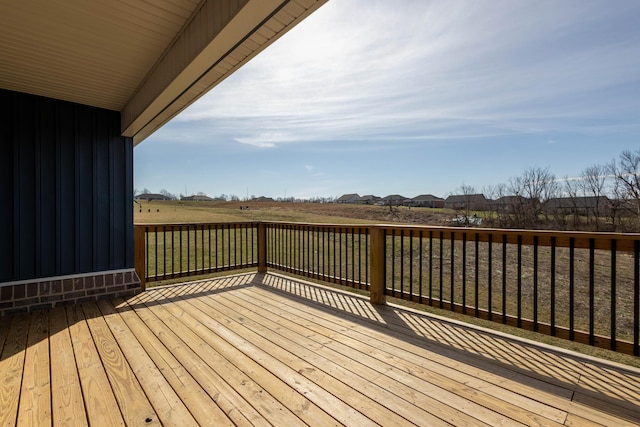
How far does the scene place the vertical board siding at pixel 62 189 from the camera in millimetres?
3148

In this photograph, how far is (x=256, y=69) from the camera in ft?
13.2

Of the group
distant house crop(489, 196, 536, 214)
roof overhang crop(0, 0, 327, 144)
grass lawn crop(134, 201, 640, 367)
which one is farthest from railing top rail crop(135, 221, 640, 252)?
distant house crop(489, 196, 536, 214)

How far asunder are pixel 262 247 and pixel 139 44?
3439 millimetres

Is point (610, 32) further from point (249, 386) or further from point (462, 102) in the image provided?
point (249, 386)

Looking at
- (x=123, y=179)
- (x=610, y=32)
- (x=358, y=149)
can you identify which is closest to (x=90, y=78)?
(x=123, y=179)

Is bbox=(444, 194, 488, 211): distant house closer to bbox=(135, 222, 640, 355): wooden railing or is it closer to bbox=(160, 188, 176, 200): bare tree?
bbox=(135, 222, 640, 355): wooden railing

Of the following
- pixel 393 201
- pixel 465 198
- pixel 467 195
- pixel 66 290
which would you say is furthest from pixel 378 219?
pixel 66 290

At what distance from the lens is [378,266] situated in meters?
3.43

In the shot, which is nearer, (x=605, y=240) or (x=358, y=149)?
(x=605, y=240)

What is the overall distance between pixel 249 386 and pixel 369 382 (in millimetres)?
756

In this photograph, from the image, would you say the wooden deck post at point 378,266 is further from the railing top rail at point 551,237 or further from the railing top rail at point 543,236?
the railing top rail at point 551,237

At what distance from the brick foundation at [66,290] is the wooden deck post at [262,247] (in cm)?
183

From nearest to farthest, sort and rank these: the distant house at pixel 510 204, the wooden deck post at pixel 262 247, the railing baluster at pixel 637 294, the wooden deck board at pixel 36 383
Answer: the wooden deck board at pixel 36 383, the railing baluster at pixel 637 294, the wooden deck post at pixel 262 247, the distant house at pixel 510 204

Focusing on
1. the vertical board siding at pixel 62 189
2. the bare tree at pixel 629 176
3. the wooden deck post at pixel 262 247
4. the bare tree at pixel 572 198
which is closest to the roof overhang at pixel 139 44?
the vertical board siding at pixel 62 189
